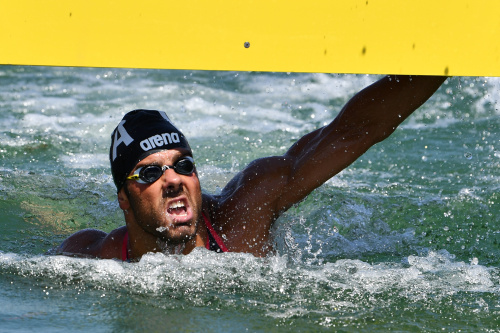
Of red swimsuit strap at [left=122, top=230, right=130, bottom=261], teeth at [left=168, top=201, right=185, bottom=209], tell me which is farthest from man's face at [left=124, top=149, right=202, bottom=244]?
red swimsuit strap at [left=122, top=230, right=130, bottom=261]

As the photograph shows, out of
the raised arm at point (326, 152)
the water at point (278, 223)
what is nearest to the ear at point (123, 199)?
the water at point (278, 223)

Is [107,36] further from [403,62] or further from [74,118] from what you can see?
[74,118]

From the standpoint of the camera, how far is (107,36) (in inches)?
101

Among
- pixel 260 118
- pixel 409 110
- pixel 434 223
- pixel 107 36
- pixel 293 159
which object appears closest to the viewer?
pixel 107 36

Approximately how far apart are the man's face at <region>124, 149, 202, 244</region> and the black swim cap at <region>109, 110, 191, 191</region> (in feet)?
0.16

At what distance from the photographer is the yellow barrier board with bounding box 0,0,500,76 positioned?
8.38 feet

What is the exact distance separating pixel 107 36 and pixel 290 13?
610 mm

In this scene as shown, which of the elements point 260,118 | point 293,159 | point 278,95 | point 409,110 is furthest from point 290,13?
point 278,95

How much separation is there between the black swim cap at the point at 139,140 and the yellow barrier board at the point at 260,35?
1168 millimetres

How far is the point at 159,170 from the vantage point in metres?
3.66

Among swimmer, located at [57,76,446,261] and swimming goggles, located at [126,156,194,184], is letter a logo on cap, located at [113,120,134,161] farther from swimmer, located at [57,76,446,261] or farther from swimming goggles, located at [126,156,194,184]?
swimming goggles, located at [126,156,194,184]

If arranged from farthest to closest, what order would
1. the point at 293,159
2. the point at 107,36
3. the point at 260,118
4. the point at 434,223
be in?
the point at 260,118 < the point at 434,223 < the point at 293,159 < the point at 107,36

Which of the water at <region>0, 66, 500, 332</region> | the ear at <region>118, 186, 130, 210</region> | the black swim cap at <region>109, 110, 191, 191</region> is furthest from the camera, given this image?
the ear at <region>118, 186, 130, 210</region>

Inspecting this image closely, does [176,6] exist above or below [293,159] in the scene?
above
